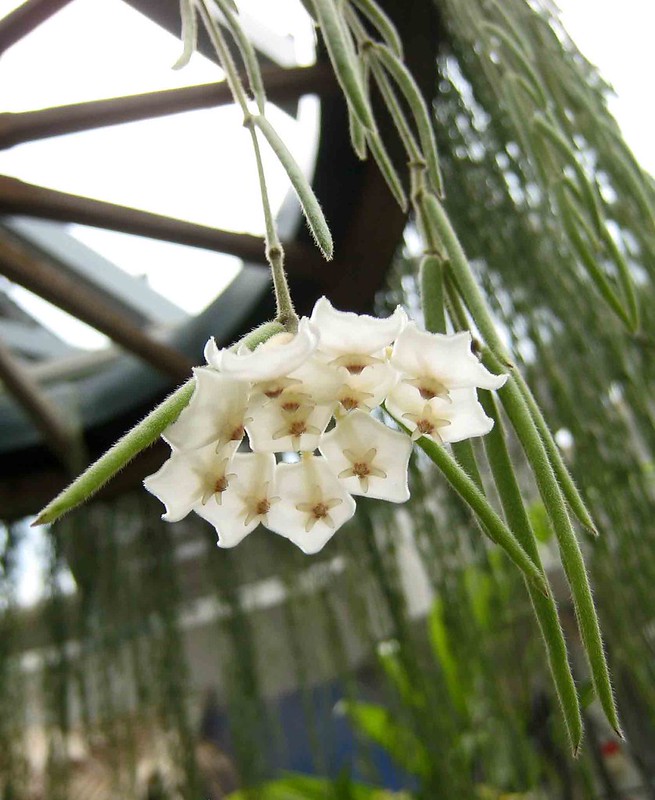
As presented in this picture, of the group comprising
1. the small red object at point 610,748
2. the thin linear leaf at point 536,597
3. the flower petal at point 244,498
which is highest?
the thin linear leaf at point 536,597

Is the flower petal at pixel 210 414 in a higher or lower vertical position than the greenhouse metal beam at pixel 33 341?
higher

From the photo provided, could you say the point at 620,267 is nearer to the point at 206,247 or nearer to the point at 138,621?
the point at 206,247

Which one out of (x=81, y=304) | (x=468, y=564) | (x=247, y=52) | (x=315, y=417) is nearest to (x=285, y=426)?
(x=315, y=417)

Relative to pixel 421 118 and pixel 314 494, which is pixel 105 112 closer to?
pixel 421 118

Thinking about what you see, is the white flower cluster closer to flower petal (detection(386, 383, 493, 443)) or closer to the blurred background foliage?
flower petal (detection(386, 383, 493, 443))

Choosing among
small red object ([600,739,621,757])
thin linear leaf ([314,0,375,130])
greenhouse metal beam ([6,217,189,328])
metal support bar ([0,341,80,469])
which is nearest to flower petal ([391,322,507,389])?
thin linear leaf ([314,0,375,130])

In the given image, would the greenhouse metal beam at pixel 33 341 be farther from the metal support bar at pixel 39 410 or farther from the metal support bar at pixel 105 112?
the metal support bar at pixel 105 112

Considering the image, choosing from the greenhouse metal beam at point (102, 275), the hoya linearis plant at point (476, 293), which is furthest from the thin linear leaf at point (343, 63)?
the greenhouse metal beam at point (102, 275)
